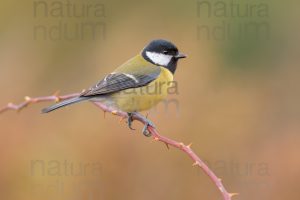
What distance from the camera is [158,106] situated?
22.8 ft

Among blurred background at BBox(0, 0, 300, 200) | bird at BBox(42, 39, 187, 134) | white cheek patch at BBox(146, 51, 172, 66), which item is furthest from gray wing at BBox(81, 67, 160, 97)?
blurred background at BBox(0, 0, 300, 200)

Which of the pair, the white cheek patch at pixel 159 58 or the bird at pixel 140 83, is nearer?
the bird at pixel 140 83

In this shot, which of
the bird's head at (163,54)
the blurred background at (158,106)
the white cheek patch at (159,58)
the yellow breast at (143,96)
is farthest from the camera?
the blurred background at (158,106)

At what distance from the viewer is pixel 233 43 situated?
8328 mm

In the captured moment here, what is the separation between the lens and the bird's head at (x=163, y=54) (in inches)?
199

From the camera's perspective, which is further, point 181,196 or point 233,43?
point 233,43

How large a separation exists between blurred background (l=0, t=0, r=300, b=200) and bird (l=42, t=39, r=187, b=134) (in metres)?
1.52

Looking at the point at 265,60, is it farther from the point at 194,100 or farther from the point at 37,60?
the point at 37,60

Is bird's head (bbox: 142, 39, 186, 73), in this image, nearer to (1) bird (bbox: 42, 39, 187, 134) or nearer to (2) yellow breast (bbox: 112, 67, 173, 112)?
(1) bird (bbox: 42, 39, 187, 134)

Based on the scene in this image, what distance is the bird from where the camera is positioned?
486 cm

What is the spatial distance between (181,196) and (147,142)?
700 mm

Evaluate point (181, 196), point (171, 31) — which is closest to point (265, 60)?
point (171, 31)

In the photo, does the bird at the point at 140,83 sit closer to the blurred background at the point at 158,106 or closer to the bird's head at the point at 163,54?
the bird's head at the point at 163,54

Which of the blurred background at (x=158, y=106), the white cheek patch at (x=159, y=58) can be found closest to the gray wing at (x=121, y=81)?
the white cheek patch at (x=159, y=58)
